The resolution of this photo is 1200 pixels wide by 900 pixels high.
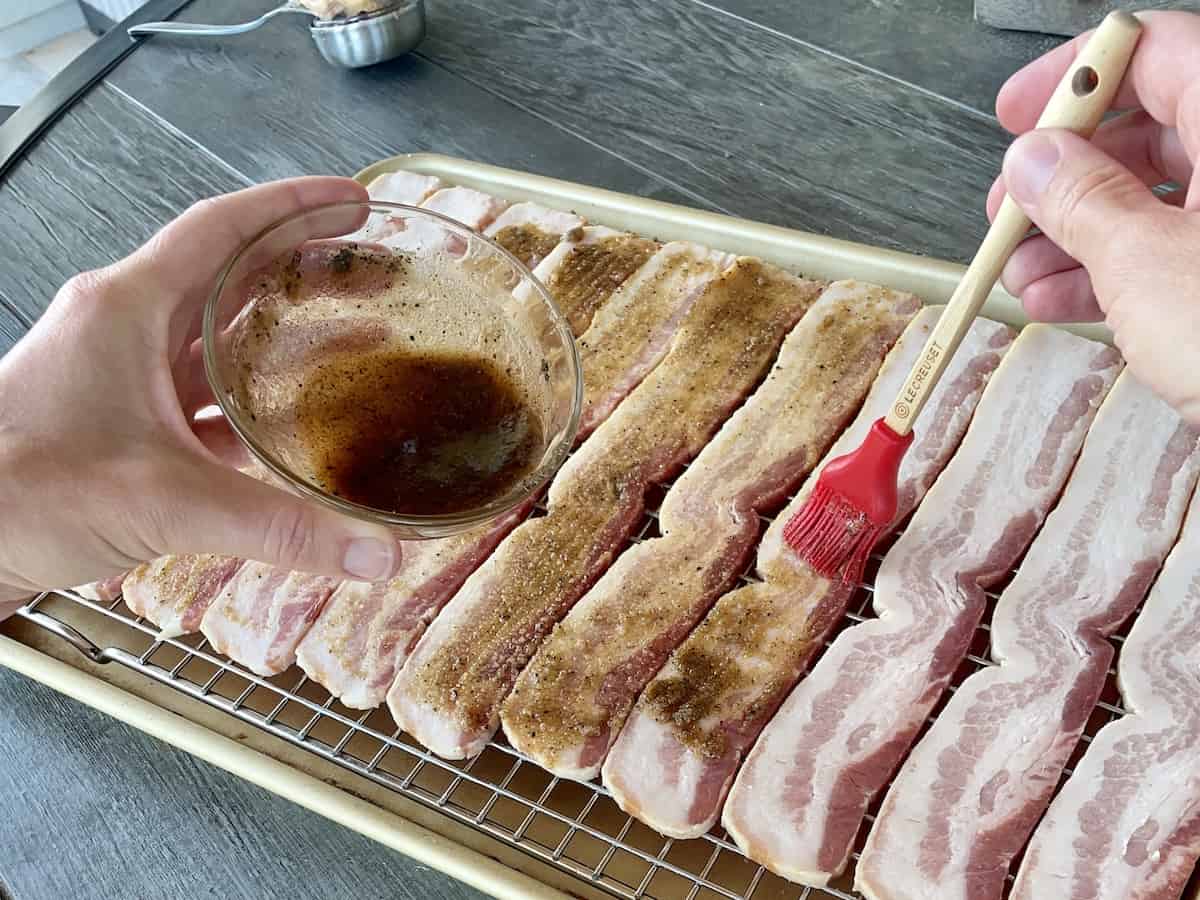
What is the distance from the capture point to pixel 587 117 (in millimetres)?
3303

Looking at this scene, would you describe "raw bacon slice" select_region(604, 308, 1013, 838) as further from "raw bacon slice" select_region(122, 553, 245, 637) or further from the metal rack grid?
"raw bacon slice" select_region(122, 553, 245, 637)

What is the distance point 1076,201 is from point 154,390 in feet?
4.86

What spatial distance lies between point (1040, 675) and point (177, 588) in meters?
1.69

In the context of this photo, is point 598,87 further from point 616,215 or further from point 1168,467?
point 1168,467

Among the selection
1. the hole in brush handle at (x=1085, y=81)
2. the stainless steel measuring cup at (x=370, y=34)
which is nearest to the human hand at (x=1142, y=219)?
the hole in brush handle at (x=1085, y=81)

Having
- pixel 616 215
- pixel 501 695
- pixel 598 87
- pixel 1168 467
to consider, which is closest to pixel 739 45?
pixel 598 87

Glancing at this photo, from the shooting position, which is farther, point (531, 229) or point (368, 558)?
point (531, 229)

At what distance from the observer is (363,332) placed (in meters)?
2.00

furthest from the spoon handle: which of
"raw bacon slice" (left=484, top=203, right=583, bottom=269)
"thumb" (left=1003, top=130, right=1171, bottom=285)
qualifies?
"thumb" (left=1003, top=130, right=1171, bottom=285)

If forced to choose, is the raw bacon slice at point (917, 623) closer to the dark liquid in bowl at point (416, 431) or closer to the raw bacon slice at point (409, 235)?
the dark liquid in bowl at point (416, 431)

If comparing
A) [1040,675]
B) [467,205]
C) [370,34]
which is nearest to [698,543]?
[1040,675]

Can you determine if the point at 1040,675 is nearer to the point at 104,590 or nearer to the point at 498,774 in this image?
the point at 498,774

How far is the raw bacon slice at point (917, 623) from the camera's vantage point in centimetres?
184

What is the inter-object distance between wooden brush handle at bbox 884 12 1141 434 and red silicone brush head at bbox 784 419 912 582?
0.16ft
